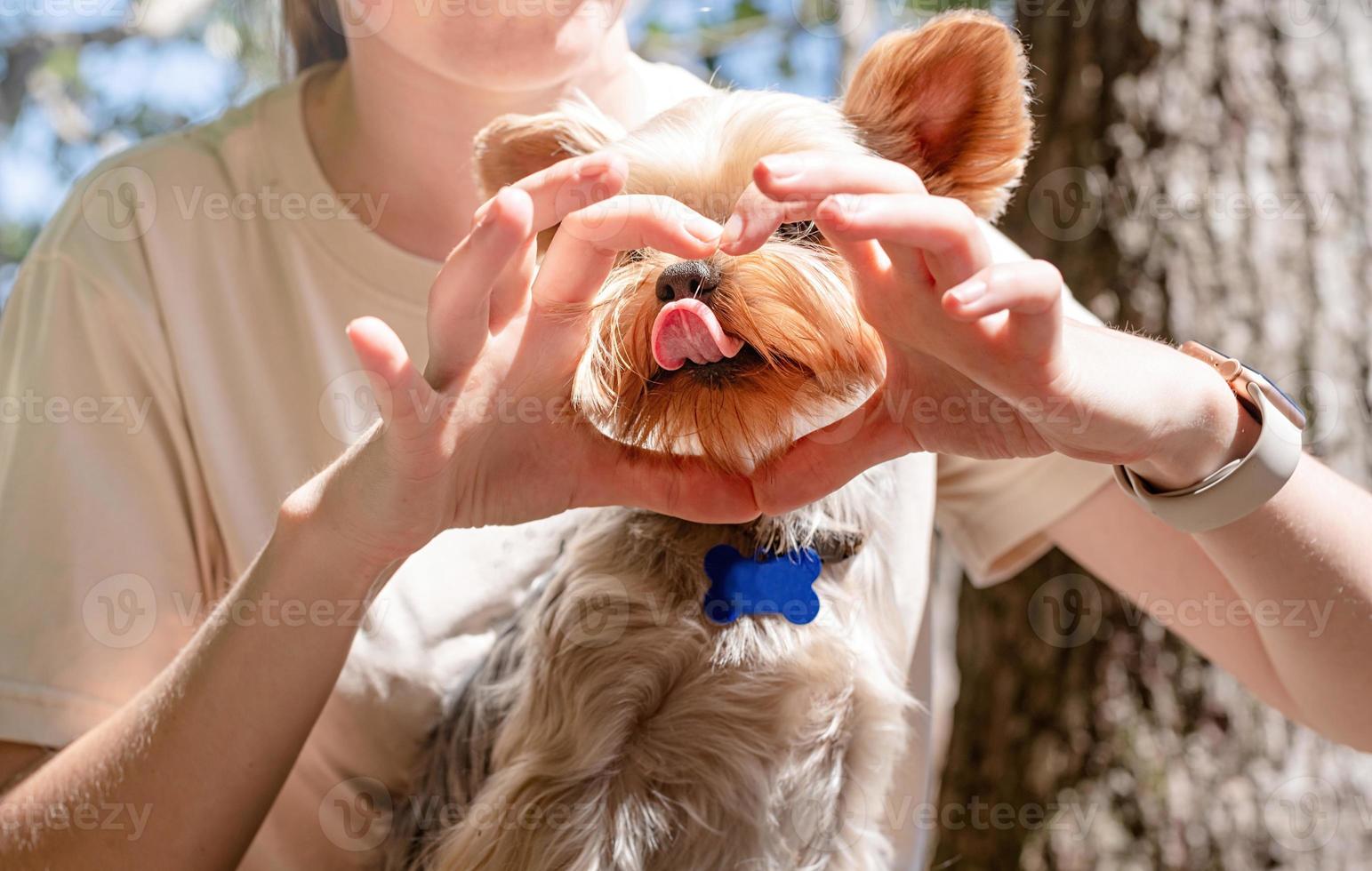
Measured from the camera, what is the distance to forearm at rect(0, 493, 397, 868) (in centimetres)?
140

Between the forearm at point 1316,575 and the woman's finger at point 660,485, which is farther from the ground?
the woman's finger at point 660,485

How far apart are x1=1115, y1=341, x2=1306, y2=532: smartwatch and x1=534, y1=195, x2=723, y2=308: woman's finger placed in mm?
588

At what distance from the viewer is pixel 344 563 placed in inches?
51.3

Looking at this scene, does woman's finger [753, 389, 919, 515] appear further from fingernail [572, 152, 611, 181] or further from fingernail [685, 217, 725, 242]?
fingernail [572, 152, 611, 181]

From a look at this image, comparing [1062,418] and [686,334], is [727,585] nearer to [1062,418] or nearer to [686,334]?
[686,334]

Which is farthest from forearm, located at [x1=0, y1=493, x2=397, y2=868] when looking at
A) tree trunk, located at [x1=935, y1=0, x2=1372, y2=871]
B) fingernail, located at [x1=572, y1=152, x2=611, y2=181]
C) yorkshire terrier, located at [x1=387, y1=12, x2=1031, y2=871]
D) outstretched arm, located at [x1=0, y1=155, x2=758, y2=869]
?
tree trunk, located at [x1=935, y1=0, x2=1372, y2=871]

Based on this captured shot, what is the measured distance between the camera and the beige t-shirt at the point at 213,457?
5.24ft

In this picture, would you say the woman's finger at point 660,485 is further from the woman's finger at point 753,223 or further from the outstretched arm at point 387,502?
the woman's finger at point 753,223

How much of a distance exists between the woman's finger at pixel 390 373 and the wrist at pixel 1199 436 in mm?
767

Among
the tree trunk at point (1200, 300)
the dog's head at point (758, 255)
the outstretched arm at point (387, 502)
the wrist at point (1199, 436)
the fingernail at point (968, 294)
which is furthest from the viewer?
the tree trunk at point (1200, 300)

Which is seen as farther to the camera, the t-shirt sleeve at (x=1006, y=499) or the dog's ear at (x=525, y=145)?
the t-shirt sleeve at (x=1006, y=499)

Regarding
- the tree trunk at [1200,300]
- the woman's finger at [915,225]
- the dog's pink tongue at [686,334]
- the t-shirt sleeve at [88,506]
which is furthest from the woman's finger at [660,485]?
the tree trunk at [1200,300]

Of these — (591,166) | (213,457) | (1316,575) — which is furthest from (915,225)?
(213,457)

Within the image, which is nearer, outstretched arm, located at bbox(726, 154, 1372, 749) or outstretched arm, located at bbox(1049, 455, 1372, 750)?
outstretched arm, located at bbox(726, 154, 1372, 749)
